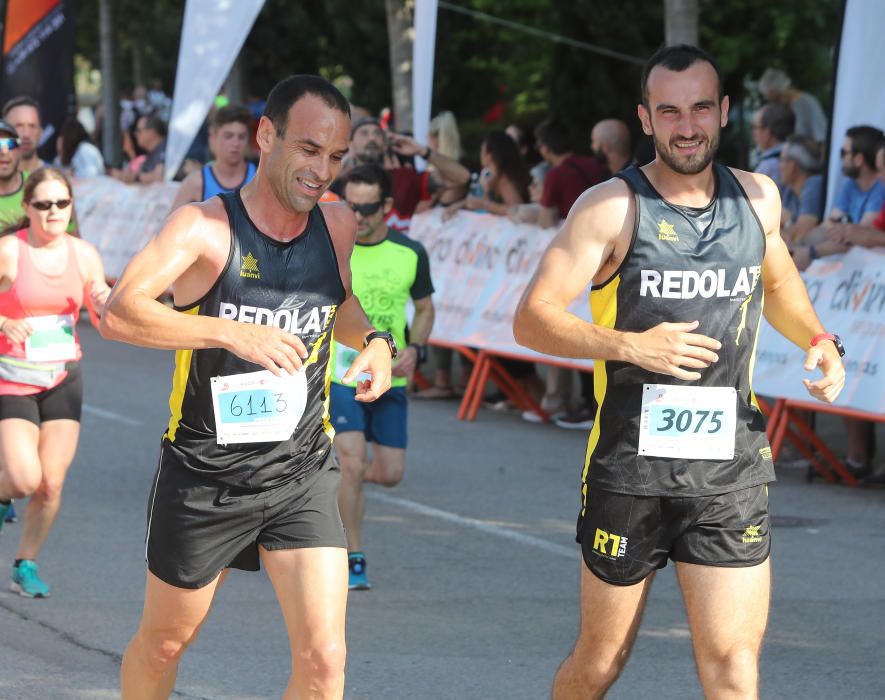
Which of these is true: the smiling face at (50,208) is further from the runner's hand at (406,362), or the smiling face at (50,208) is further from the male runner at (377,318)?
the runner's hand at (406,362)

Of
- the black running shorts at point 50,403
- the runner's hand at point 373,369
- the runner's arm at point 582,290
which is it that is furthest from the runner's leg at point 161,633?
the black running shorts at point 50,403

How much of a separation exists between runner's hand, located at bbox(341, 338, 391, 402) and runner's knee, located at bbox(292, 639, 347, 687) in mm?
669

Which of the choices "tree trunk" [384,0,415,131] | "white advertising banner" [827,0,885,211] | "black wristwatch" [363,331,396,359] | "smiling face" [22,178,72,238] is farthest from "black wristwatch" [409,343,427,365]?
"tree trunk" [384,0,415,131]

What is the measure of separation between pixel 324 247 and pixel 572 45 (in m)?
20.3

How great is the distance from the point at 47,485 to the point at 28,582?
0.41 meters

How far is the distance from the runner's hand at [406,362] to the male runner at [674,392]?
8.71 feet

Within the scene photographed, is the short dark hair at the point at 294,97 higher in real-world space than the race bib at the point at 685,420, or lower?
higher

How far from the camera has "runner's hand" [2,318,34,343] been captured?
6.90 metres

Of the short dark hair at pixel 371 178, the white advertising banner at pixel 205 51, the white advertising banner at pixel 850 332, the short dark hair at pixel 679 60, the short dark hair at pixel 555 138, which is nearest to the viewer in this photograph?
the short dark hair at pixel 679 60

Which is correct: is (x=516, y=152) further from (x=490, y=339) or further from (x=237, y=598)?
(x=237, y=598)

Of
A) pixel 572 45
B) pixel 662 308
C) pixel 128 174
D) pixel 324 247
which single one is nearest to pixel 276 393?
pixel 324 247

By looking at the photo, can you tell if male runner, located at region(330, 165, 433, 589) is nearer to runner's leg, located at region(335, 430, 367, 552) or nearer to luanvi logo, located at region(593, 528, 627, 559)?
runner's leg, located at region(335, 430, 367, 552)

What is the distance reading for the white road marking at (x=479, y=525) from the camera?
8.02 metres

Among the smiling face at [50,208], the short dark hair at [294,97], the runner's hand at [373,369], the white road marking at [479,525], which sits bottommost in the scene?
the white road marking at [479,525]
